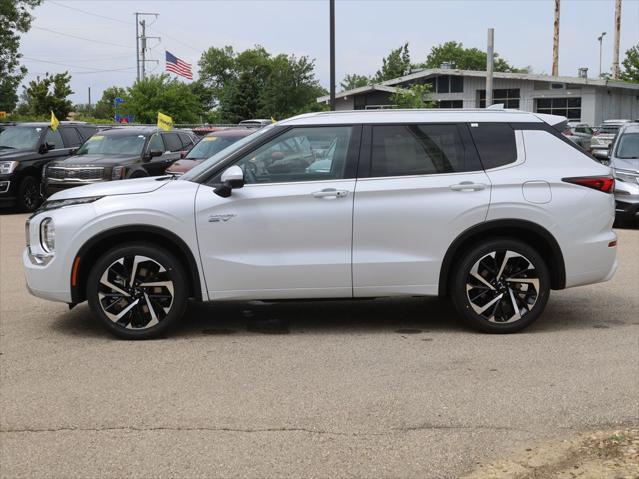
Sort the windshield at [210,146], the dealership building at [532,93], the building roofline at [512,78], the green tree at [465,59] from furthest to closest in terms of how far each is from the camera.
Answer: the green tree at [465,59]
the dealership building at [532,93]
the building roofline at [512,78]
the windshield at [210,146]

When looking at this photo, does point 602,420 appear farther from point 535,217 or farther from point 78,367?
point 78,367

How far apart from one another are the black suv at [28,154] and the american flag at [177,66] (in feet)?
94.0

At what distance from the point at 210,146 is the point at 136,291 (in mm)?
10952

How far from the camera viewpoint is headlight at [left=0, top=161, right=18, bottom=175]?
1747cm

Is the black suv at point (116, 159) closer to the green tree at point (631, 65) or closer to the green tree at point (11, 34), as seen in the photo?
the green tree at point (11, 34)

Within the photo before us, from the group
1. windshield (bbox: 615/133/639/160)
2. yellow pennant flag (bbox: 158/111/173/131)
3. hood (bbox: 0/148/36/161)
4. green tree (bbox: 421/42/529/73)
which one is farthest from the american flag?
green tree (bbox: 421/42/529/73)

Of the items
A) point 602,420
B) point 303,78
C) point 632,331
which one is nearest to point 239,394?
point 602,420

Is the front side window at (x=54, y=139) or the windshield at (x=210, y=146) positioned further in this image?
the front side window at (x=54, y=139)

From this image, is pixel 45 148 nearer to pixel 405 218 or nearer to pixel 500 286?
pixel 405 218

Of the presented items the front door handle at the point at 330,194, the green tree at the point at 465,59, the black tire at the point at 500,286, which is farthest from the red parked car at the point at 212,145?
the green tree at the point at 465,59

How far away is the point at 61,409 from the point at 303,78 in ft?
212

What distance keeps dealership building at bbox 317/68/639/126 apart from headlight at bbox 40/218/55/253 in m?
41.2

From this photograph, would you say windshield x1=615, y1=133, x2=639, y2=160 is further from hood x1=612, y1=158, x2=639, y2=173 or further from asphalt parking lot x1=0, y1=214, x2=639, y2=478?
asphalt parking lot x1=0, y1=214, x2=639, y2=478

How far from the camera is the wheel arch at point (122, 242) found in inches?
247
